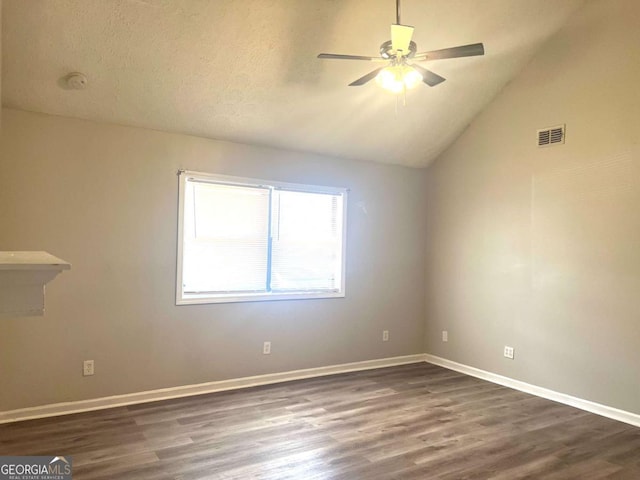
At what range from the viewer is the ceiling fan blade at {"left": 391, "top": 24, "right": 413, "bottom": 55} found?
2.63m

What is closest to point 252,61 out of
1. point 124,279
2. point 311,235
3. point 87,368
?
point 311,235

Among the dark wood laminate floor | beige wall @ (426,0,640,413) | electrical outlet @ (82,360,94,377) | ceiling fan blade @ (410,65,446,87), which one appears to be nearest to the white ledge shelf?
the dark wood laminate floor

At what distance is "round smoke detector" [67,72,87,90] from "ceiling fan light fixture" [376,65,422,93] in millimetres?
2077

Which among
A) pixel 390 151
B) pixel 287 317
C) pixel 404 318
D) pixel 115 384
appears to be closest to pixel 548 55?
pixel 390 151

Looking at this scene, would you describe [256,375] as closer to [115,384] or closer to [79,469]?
[115,384]

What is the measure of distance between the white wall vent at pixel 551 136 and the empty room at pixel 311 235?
0.8 inches

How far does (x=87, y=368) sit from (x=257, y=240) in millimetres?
1791

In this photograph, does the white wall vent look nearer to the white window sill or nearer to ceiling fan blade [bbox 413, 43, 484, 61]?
ceiling fan blade [bbox 413, 43, 484, 61]

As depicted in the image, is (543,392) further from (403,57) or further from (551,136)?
(403,57)

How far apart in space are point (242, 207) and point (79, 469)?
245 centimetres

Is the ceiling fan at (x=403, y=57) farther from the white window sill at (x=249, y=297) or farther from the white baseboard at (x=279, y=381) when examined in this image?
the white baseboard at (x=279, y=381)

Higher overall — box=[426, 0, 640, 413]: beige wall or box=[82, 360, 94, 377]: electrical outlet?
box=[426, 0, 640, 413]: beige wall

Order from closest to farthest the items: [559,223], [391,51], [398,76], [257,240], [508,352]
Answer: [391,51]
[398,76]
[559,223]
[257,240]
[508,352]

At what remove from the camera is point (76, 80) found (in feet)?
10.7
